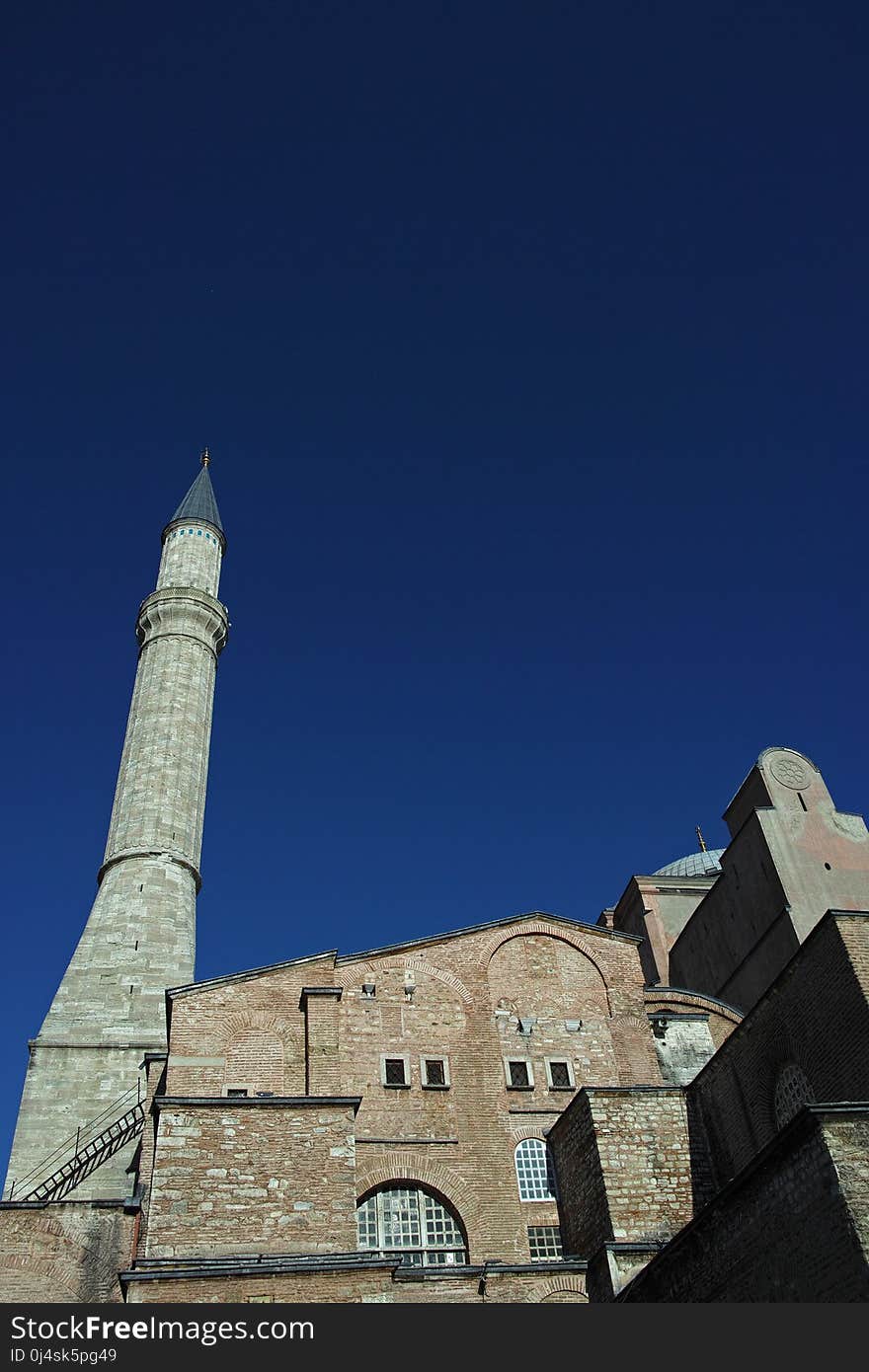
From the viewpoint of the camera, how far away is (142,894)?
28016 millimetres

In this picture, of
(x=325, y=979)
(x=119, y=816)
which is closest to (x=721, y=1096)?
(x=325, y=979)

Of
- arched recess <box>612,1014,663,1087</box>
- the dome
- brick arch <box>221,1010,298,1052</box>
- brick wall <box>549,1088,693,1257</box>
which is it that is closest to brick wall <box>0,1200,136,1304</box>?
brick arch <box>221,1010,298,1052</box>

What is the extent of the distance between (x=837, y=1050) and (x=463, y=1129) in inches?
286

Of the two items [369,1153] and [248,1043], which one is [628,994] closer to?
[369,1153]

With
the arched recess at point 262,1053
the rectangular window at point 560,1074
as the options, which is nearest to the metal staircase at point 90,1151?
the arched recess at point 262,1053

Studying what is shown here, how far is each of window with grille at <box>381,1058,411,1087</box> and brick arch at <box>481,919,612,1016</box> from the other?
3000 millimetres

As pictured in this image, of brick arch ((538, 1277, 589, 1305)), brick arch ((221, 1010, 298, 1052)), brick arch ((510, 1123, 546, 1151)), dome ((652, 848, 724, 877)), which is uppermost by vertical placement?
dome ((652, 848, 724, 877))

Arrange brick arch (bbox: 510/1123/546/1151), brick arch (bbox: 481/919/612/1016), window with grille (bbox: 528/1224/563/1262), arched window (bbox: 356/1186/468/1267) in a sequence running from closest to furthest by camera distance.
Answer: arched window (bbox: 356/1186/468/1267), window with grille (bbox: 528/1224/563/1262), brick arch (bbox: 510/1123/546/1151), brick arch (bbox: 481/919/612/1016)

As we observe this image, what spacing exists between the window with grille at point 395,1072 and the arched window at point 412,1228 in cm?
181

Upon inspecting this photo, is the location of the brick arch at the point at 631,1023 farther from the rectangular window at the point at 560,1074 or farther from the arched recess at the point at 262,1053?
the arched recess at the point at 262,1053

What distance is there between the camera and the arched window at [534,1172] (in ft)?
59.4

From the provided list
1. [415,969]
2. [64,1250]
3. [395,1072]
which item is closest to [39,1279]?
[64,1250]

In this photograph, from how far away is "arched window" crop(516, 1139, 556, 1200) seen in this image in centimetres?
1809

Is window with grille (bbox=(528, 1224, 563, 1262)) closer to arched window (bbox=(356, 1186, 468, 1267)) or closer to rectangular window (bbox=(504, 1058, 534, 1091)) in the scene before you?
arched window (bbox=(356, 1186, 468, 1267))
